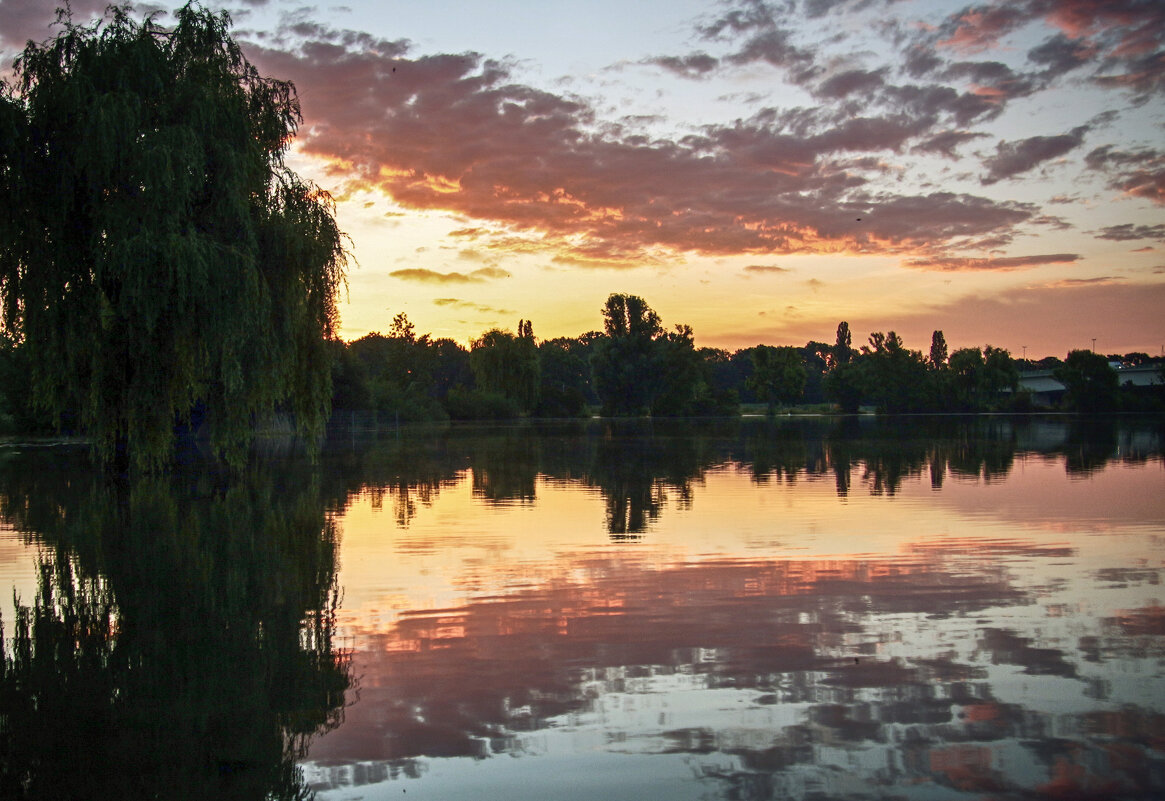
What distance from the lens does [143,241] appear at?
16188 millimetres

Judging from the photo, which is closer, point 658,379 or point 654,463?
point 654,463

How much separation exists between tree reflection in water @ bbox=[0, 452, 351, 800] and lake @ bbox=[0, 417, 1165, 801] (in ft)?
0.12

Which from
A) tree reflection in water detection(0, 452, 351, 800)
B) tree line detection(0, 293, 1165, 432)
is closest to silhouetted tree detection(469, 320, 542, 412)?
tree line detection(0, 293, 1165, 432)

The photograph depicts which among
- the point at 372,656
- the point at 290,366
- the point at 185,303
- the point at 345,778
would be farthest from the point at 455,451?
the point at 345,778

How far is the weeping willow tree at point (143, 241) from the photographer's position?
1639 centimetres

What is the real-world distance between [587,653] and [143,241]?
1182 centimetres

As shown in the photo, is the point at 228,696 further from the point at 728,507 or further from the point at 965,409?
the point at 965,409

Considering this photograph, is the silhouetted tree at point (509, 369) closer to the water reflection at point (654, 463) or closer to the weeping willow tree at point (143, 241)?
the water reflection at point (654, 463)

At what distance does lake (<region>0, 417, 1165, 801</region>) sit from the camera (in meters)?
5.94

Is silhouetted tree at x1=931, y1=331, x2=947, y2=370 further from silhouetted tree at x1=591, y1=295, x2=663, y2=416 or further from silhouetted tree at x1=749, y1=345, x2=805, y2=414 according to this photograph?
silhouetted tree at x1=591, y1=295, x2=663, y2=416

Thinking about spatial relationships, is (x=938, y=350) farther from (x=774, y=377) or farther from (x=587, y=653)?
(x=587, y=653)

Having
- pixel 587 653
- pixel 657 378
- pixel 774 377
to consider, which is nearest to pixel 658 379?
pixel 657 378

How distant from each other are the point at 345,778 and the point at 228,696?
210 centimetres

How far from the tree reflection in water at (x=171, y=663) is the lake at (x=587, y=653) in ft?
0.12
